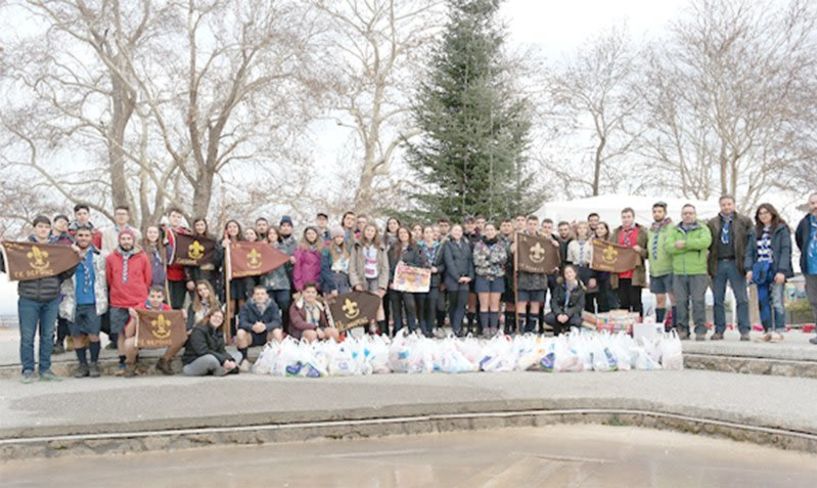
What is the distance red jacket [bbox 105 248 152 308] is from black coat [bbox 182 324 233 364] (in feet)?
2.70

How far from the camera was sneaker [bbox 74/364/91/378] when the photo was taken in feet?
32.4

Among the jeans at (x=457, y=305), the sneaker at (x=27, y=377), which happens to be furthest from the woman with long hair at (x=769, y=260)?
the sneaker at (x=27, y=377)

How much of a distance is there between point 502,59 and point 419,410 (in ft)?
36.5

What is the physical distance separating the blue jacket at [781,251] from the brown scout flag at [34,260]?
8.67 metres

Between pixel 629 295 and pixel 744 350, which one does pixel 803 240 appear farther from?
pixel 629 295

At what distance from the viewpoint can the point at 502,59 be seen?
17.2m

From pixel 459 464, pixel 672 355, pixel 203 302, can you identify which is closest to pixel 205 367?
pixel 203 302

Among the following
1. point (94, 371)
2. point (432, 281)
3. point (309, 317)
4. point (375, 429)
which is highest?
point (432, 281)

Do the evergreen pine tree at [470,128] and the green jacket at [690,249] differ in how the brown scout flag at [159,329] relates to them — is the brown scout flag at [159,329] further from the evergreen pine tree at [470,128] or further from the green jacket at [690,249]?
the evergreen pine tree at [470,128]

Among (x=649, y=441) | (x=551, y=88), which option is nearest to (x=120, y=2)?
(x=551, y=88)

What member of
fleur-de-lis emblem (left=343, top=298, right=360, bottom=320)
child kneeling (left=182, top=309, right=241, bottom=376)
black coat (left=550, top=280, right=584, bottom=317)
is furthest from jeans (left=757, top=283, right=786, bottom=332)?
child kneeling (left=182, top=309, right=241, bottom=376)

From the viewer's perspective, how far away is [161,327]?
9945 mm

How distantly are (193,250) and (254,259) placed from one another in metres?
0.85

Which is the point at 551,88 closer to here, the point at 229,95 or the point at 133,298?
the point at 229,95
